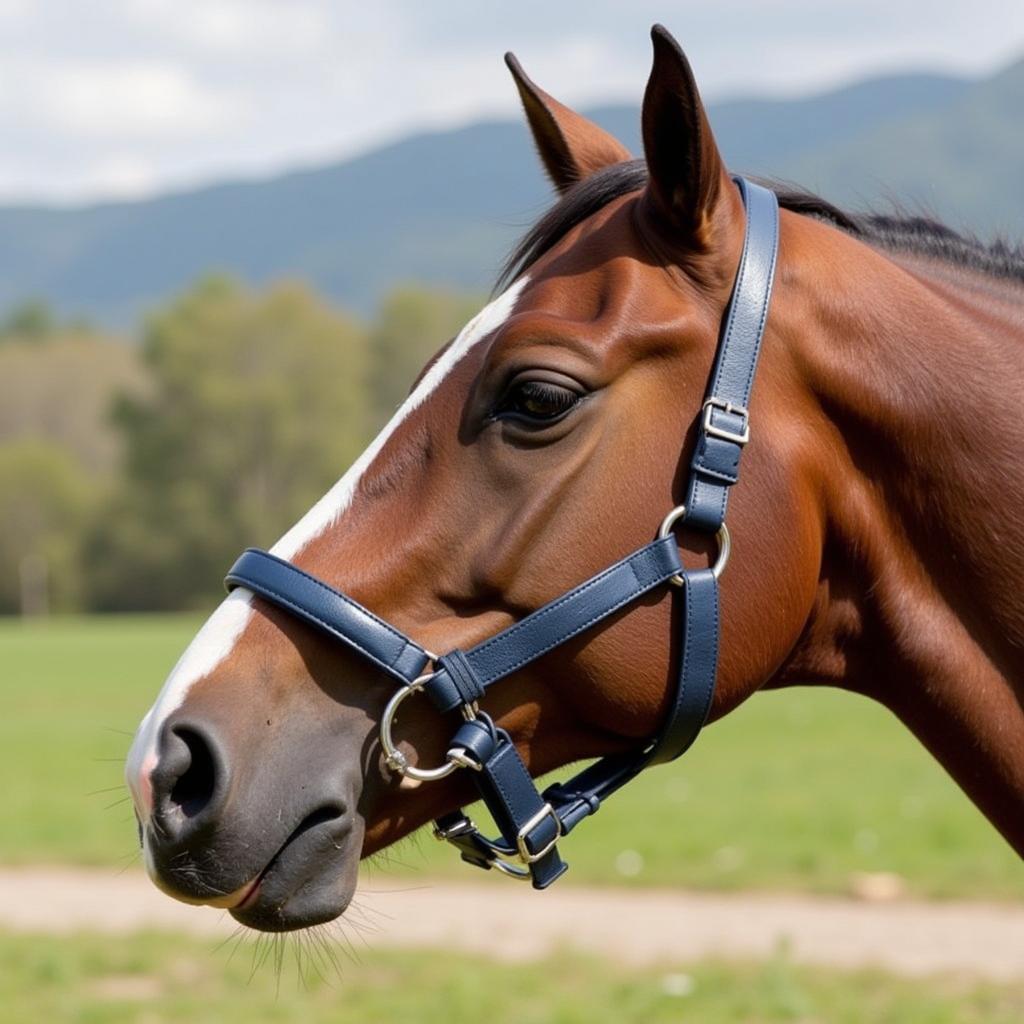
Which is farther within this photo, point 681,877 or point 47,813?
point 47,813

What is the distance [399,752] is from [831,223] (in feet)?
4.78

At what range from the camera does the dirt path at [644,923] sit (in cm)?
707

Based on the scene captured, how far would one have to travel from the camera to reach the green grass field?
6176 millimetres

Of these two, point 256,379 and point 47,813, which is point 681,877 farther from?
point 256,379

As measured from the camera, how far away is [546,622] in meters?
2.63

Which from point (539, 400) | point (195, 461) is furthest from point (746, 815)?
point (195, 461)

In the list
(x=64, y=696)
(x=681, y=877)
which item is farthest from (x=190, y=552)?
(x=681, y=877)

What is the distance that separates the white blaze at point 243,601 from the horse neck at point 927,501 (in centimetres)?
59

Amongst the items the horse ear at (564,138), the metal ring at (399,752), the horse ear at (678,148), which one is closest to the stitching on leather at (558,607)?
the metal ring at (399,752)

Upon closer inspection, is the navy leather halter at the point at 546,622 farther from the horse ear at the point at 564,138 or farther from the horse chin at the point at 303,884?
the horse ear at the point at 564,138

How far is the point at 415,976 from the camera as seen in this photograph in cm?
693

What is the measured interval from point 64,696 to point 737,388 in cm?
2371

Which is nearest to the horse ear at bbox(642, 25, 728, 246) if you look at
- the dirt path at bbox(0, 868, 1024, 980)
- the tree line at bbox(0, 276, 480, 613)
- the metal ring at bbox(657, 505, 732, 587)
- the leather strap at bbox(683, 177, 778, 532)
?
the leather strap at bbox(683, 177, 778, 532)

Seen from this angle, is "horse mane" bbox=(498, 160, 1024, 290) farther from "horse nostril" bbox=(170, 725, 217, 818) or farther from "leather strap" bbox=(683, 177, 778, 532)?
"horse nostril" bbox=(170, 725, 217, 818)
